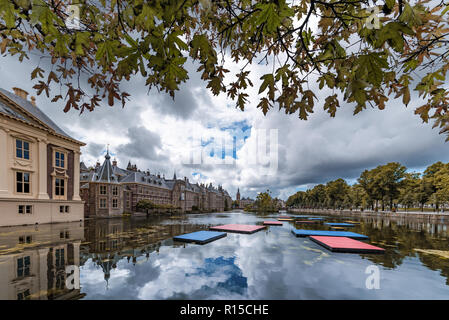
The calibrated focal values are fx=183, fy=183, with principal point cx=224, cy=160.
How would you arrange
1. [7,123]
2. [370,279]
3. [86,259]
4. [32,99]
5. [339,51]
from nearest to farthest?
[339,51] < [370,279] < [86,259] < [7,123] < [32,99]

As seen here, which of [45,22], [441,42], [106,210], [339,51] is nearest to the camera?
[45,22]

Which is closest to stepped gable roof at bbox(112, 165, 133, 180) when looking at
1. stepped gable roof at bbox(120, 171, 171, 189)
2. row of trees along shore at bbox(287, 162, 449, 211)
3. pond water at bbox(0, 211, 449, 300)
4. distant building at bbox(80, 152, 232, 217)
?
distant building at bbox(80, 152, 232, 217)

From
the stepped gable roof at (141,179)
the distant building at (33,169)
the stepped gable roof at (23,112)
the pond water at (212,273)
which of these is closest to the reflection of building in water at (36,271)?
the pond water at (212,273)

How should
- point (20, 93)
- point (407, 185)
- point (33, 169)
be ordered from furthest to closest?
point (407, 185), point (20, 93), point (33, 169)

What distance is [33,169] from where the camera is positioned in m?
19.3

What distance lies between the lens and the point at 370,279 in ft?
19.3

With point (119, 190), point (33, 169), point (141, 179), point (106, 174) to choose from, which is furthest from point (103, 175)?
point (33, 169)

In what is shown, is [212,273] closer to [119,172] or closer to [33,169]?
[33,169]

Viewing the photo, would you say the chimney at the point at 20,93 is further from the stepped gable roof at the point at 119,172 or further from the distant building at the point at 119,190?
the stepped gable roof at the point at 119,172

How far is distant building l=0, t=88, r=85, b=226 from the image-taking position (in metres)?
17.2
